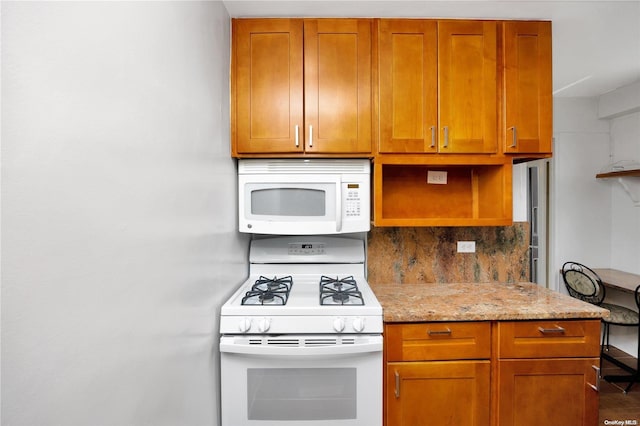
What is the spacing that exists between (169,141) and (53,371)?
0.68m

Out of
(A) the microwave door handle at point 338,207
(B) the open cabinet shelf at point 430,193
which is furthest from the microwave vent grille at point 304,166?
(B) the open cabinet shelf at point 430,193

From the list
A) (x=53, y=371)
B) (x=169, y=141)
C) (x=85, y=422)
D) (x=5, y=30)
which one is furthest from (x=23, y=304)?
(x=169, y=141)

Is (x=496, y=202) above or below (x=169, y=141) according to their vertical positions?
below

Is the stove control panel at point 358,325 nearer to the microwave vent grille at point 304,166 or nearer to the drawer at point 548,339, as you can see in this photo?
the drawer at point 548,339

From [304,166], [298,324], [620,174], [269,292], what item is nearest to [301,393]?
[298,324]

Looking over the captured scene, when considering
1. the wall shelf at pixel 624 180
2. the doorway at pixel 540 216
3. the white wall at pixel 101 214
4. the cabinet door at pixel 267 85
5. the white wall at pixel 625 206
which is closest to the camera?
the white wall at pixel 101 214

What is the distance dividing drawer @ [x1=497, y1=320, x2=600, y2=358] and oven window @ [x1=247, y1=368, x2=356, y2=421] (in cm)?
78

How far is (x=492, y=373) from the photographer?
1487mm

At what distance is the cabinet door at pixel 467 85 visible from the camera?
169 centimetres

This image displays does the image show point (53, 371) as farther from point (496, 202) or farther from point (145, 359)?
point (496, 202)

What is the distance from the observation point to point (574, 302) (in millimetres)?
1626

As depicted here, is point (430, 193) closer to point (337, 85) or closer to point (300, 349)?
point (337, 85)

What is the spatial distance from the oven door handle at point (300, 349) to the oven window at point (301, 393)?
105 millimetres

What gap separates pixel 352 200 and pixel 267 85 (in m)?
0.81
